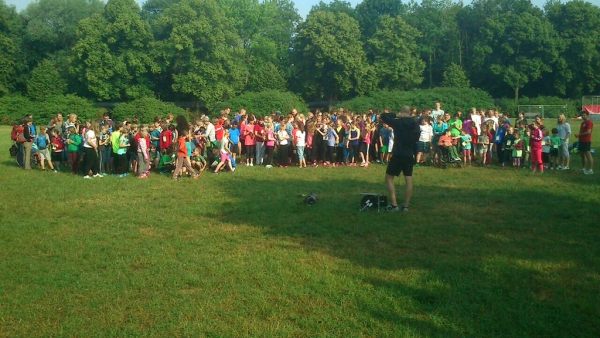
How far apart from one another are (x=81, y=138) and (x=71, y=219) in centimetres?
740

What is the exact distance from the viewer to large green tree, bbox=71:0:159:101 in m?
54.1

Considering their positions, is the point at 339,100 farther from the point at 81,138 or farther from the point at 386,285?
the point at 386,285

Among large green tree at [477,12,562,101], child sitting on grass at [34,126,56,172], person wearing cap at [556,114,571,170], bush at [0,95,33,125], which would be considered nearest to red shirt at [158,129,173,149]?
child sitting on grass at [34,126,56,172]

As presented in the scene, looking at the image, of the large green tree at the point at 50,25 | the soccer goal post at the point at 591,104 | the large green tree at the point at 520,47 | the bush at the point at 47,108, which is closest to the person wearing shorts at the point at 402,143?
the bush at the point at 47,108

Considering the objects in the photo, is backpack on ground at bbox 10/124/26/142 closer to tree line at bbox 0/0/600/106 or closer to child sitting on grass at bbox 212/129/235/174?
child sitting on grass at bbox 212/129/235/174

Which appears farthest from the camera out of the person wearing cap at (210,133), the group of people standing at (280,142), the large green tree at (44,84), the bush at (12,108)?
the large green tree at (44,84)

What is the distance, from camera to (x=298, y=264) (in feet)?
25.3

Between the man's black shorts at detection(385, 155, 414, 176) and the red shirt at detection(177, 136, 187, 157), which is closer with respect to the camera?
the man's black shorts at detection(385, 155, 414, 176)

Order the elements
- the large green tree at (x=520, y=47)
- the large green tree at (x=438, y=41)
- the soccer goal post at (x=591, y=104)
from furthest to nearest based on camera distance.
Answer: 1. the large green tree at (x=438, y=41)
2. the large green tree at (x=520, y=47)
3. the soccer goal post at (x=591, y=104)

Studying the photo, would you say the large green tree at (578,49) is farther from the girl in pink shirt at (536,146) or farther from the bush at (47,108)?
the girl in pink shirt at (536,146)

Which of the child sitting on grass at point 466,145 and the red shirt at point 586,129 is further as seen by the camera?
the child sitting on grass at point 466,145

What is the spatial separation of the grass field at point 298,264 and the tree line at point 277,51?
44.0m

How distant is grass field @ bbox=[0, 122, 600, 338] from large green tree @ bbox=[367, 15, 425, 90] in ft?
167

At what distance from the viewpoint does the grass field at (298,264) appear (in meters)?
5.82
